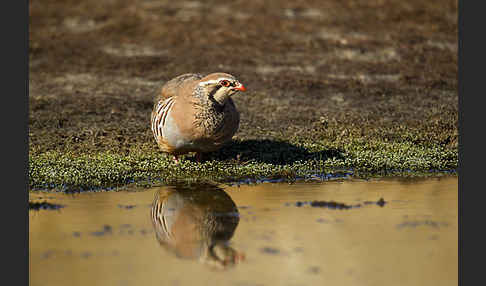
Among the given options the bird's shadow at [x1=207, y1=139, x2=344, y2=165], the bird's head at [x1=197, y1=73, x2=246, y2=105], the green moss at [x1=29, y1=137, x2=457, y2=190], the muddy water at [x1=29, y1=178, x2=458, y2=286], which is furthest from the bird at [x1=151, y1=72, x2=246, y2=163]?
the muddy water at [x1=29, y1=178, x2=458, y2=286]

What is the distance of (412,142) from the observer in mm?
11859

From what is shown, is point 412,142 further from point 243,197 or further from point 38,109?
point 38,109

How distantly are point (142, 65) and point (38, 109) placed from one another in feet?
14.8

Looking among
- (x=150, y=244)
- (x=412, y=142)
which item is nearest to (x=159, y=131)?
(x=150, y=244)

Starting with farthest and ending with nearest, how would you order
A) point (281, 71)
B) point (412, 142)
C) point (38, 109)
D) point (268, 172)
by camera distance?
point (281, 71)
point (38, 109)
point (412, 142)
point (268, 172)

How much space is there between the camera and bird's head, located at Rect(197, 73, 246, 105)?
9.95 m

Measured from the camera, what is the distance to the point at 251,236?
7227 mm

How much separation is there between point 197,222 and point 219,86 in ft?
9.18

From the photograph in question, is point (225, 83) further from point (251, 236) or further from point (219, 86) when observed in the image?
point (251, 236)

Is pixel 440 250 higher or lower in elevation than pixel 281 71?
higher

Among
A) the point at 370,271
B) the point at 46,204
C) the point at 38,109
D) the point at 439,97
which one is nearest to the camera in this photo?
the point at 370,271

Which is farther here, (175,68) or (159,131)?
(175,68)

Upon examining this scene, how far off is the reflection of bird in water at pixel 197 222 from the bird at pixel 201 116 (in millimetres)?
814

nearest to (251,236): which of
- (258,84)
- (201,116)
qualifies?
(201,116)
